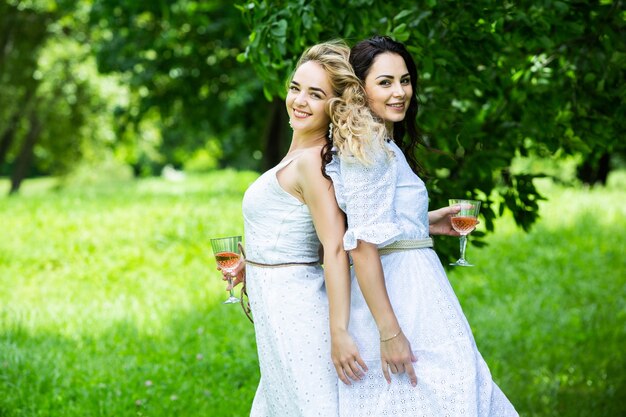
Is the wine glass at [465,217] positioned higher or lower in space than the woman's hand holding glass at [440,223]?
higher

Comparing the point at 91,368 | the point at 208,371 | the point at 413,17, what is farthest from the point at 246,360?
the point at 413,17

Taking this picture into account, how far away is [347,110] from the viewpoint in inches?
106

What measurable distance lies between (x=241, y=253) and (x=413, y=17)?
5.95ft

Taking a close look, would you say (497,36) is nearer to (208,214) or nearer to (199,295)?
(199,295)

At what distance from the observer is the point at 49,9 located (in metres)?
20.4

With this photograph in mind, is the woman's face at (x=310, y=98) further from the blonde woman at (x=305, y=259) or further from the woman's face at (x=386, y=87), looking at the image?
the woman's face at (x=386, y=87)

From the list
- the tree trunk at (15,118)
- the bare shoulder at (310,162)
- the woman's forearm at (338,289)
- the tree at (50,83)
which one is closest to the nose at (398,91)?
the bare shoulder at (310,162)

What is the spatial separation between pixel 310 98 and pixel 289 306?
0.72 metres

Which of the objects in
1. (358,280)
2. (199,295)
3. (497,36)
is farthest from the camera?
(199,295)

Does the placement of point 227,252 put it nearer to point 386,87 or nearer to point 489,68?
point 386,87

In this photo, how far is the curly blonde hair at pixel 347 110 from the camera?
2584 millimetres

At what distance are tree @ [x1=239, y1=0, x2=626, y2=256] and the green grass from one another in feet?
4.03

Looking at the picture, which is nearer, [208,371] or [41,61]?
[208,371]

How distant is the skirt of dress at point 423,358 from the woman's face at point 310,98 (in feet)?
1.76
